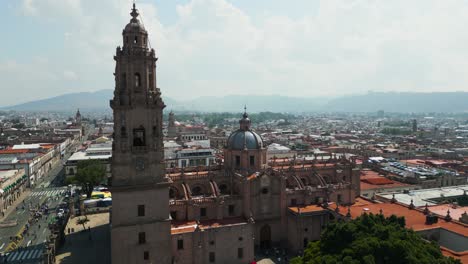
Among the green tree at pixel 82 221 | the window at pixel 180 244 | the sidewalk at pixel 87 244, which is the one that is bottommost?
the sidewalk at pixel 87 244

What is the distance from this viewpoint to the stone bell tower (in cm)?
3950

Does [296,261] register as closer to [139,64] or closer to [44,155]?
[139,64]

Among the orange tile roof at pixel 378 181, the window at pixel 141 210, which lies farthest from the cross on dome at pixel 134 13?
the orange tile roof at pixel 378 181

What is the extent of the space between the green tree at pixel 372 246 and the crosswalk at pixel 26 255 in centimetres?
3589

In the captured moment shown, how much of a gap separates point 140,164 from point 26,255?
2455 centimetres

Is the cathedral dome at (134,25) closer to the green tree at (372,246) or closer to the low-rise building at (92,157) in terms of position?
the green tree at (372,246)

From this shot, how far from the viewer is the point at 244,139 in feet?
178

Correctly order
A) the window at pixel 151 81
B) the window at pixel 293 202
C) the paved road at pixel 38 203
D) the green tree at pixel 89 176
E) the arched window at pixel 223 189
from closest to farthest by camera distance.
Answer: the window at pixel 151 81, the arched window at pixel 223 189, the window at pixel 293 202, the paved road at pixel 38 203, the green tree at pixel 89 176

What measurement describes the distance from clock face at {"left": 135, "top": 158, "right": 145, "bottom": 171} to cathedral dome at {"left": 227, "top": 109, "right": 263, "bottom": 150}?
17285mm

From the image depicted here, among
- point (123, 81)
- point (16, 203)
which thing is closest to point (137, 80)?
point (123, 81)

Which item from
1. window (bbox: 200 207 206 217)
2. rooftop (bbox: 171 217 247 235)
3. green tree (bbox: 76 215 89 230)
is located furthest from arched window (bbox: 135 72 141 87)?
green tree (bbox: 76 215 89 230)

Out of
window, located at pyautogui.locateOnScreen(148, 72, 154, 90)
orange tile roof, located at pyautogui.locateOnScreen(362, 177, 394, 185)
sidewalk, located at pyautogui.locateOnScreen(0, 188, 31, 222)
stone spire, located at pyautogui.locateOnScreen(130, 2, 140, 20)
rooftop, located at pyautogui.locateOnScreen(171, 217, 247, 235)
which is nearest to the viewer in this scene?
stone spire, located at pyautogui.locateOnScreen(130, 2, 140, 20)

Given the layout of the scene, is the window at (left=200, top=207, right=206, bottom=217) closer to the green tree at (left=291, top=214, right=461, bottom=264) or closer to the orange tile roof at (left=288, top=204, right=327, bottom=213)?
the orange tile roof at (left=288, top=204, right=327, bottom=213)

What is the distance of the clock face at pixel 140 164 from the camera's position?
132 ft
